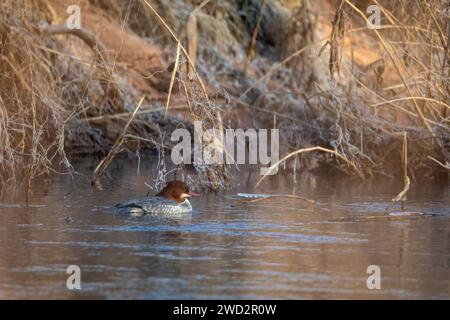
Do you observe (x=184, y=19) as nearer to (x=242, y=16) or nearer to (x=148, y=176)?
(x=242, y=16)

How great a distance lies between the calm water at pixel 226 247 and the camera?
8.35 m

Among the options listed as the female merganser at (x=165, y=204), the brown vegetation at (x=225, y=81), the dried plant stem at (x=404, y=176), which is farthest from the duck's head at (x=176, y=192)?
the dried plant stem at (x=404, y=176)

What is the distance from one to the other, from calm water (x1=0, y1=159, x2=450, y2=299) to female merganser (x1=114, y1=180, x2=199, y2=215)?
0.17 metres

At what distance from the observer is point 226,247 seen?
10.1 metres

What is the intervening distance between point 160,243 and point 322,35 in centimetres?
1342

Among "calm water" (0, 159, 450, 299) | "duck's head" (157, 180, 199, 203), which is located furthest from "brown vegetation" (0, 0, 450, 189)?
"duck's head" (157, 180, 199, 203)

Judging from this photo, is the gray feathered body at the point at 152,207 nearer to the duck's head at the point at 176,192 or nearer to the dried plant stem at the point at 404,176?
the duck's head at the point at 176,192

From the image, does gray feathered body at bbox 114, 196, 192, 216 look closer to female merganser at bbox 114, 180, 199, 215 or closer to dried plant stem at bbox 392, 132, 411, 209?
female merganser at bbox 114, 180, 199, 215

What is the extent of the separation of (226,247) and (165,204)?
6.50ft

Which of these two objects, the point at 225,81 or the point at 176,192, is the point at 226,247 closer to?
the point at 176,192

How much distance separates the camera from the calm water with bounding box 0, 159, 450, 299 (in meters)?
8.35

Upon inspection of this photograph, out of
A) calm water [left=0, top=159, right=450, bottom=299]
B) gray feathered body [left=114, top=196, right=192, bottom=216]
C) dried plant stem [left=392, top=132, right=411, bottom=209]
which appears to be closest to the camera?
calm water [left=0, top=159, right=450, bottom=299]

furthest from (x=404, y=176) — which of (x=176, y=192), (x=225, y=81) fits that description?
(x=225, y=81)

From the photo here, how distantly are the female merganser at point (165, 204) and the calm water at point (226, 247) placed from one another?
17cm
